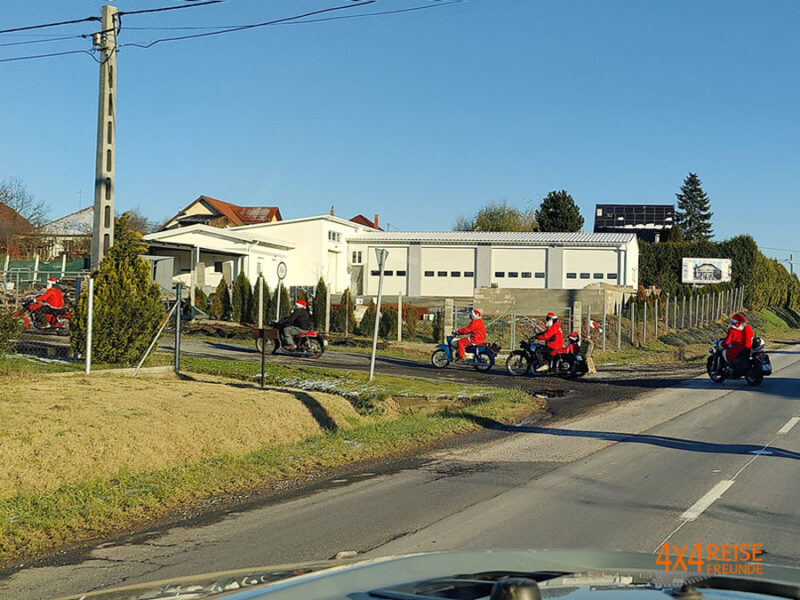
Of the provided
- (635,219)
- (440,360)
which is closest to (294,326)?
(440,360)

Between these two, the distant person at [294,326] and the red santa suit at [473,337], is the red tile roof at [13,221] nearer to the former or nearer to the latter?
the distant person at [294,326]

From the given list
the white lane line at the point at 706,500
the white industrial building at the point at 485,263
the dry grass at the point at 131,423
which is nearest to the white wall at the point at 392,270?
the white industrial building at the point at 485,263

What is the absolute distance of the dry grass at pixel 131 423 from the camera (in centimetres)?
943

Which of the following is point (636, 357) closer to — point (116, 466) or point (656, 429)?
point (656, 429)

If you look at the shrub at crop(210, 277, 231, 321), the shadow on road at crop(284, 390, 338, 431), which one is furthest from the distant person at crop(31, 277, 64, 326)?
the shrub at crop(210, 277, 231, 321)

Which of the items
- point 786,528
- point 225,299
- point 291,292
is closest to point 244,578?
point 786,528

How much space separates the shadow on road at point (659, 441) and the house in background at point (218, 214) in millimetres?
72147

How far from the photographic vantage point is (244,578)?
3.58 meters

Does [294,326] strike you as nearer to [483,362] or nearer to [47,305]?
[483,362]

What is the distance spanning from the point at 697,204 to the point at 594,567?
10832cm

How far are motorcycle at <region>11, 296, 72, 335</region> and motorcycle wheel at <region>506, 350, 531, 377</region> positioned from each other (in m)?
12.6

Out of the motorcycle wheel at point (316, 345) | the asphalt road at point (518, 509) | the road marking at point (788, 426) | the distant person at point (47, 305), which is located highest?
the distant person at point (47, 305)

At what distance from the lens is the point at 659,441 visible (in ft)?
41.6

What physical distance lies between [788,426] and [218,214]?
77965mm
